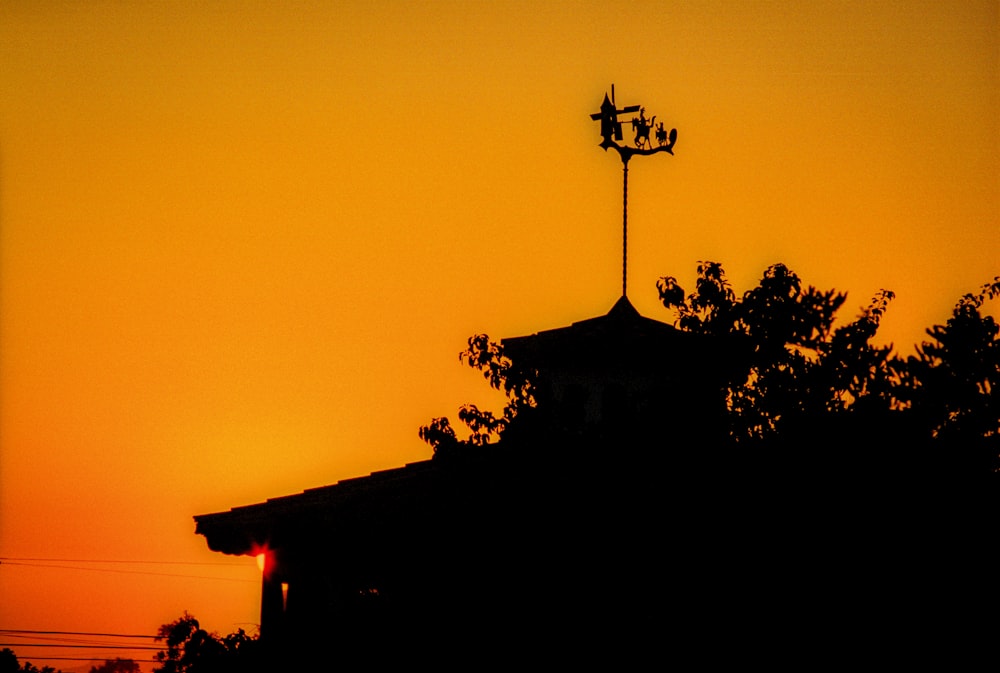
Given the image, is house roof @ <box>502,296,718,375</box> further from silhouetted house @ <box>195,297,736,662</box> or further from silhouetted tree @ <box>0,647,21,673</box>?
silhouetted tree @ <box>0,647,21,673</box>

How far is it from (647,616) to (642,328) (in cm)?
1106

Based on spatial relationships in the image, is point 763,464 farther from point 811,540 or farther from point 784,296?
point 784,296

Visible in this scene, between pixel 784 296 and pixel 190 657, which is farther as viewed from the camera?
pixel 784 296

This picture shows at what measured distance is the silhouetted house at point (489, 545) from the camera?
57.8 ft

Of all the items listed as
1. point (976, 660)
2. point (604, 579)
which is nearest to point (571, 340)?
point (604, 579)

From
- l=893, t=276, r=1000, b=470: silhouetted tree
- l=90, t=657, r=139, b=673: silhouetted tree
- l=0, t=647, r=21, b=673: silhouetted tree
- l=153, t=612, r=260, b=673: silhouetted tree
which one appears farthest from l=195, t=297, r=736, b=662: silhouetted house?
l=90, t=657, r=139, b=673: silhouetted tree

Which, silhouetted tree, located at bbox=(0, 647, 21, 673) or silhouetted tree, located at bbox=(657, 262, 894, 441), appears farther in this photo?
silhouetted tree, located at bbox=(0, 647, 21, 673)

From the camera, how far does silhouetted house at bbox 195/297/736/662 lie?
1762 centimetres

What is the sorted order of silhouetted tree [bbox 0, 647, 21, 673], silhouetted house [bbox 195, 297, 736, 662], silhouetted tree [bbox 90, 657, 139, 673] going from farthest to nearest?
silhouetted tree [bbox 90, 657, 139, 673] < silhouetted tree [bbox 0, 647, 21, 673] < silhouetted house [bbox 195, 297, 736, 662]

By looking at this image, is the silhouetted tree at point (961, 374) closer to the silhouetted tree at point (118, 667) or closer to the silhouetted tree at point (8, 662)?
the silhouetted tree at point (8, 662)

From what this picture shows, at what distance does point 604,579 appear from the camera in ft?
58.3

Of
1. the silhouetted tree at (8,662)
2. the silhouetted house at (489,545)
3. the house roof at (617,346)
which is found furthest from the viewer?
the silhouetted tree at (8,662)

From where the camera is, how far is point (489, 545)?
59.2ft

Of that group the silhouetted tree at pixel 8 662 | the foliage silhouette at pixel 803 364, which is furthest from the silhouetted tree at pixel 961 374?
the silhouetted tree at pixel 8 662
